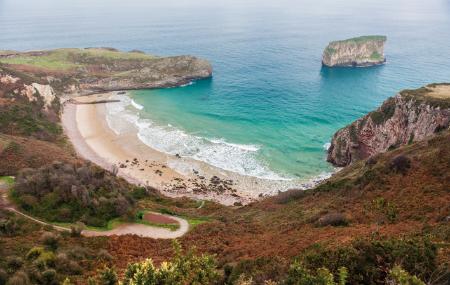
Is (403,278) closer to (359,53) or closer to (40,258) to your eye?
(40,258)

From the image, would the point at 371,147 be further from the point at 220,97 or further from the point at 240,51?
the point at 240,51

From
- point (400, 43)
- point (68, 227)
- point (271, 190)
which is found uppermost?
point (400, 43)

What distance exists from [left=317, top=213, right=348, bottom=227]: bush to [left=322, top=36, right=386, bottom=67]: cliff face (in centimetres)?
11055

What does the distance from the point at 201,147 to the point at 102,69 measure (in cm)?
6814

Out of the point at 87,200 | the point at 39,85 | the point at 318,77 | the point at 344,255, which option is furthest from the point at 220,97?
the point at 344,255

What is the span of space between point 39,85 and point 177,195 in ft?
172

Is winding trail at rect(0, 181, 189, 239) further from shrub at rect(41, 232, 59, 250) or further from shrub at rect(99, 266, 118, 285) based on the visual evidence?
shrub at rect(99, 266, 118, 285)

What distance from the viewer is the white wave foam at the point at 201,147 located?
6531 cm

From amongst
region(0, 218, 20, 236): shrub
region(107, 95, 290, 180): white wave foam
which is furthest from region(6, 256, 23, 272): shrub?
region(107, 95, 290, 180): white wave foam

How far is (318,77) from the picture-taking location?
118 metres

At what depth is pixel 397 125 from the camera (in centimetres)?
5638

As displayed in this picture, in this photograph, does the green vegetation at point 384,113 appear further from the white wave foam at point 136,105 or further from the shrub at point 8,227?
the white wave foam at point 136,105

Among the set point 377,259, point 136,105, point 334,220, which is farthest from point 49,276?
point 136,105

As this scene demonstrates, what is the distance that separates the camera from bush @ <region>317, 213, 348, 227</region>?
1158 inches
